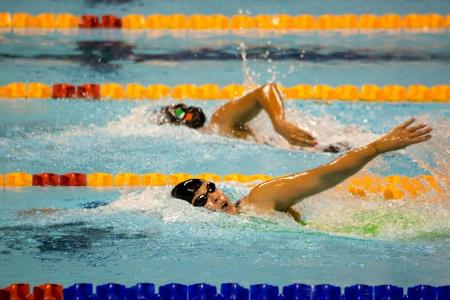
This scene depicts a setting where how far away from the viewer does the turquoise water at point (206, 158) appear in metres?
4.29

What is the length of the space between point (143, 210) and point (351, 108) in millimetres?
2683

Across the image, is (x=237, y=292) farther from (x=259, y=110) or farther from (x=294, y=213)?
(x=259, y=110)

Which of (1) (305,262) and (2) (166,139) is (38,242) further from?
(2) (166,139)

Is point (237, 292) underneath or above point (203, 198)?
underneath

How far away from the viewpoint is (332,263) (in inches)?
168

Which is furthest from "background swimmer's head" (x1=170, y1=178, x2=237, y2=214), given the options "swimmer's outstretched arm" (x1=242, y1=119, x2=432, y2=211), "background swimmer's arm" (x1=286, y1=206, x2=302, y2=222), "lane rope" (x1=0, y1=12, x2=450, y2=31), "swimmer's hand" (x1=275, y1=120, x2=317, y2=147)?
"lane rope" (x1=0, y1=12, x2=450, y2=31)

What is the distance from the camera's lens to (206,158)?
6086mm

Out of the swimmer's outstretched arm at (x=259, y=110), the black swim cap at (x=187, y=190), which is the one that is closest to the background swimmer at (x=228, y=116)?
the swimmer's outstretched arm at (x=259, y=110)

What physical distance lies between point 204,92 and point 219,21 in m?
1.08

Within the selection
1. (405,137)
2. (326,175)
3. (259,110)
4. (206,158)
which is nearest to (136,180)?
(206,158)

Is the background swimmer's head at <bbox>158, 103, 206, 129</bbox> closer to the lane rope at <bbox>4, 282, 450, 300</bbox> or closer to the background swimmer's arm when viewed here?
the background swimmer's arm

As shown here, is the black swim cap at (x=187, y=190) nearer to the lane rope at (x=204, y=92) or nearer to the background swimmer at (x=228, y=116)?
the background swimmer at (x=228, y=116)

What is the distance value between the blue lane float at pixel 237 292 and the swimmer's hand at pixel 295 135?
1.04m

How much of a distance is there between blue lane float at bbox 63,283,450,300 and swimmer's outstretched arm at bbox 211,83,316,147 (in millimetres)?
1047
